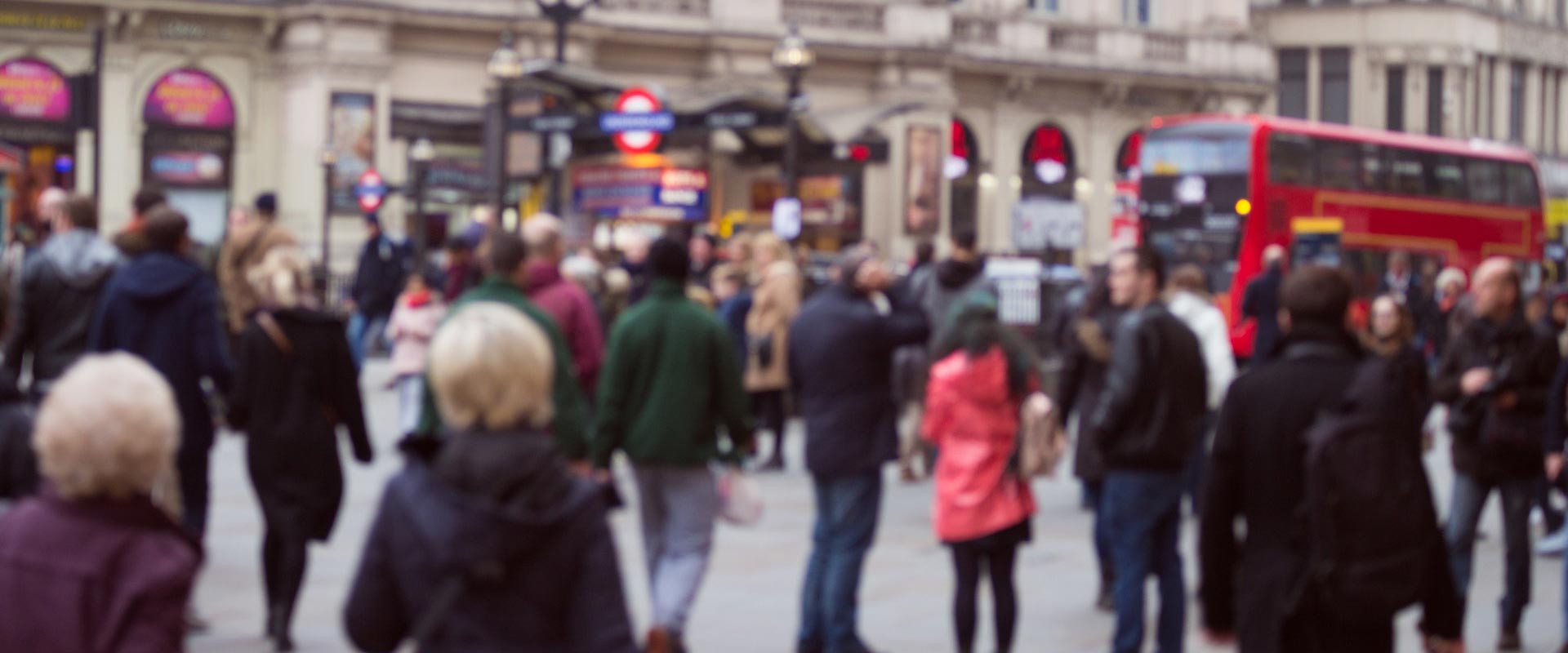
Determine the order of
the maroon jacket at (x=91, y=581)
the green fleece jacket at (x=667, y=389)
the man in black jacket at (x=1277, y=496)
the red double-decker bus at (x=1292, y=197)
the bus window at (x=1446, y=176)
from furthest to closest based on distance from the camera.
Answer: the bus window at (x=1446, y=176) < the red double-decker bus at (x=1292, y=197) < the green fleece jacket at (x=667, y=389) < the man in black jacket at (x=1277, y=496) < the maroon jacket at (x=91, y=581)

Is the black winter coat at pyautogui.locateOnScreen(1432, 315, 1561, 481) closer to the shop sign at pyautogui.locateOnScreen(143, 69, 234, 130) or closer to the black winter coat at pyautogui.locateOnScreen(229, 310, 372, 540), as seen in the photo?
the black winter coat at pyautogui.locateOnScreen(229, 310, 372, 540)

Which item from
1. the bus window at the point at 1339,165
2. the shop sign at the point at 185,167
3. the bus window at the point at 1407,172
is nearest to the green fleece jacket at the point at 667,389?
the bus window at the point at 1339,165

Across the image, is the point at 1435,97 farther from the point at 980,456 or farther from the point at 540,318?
the point at 540,318

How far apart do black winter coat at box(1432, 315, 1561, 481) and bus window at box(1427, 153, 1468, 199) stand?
26195mm

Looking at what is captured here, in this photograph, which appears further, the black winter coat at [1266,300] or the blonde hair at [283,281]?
the black winter coat at [1266,300]

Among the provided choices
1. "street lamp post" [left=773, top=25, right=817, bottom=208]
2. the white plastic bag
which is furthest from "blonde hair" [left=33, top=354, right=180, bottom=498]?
"street lamp post" [left=773, top=25, right=817, bottom=208]

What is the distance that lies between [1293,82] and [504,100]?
1620 inches

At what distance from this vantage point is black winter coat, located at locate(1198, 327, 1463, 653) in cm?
622

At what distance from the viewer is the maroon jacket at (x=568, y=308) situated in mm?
9875

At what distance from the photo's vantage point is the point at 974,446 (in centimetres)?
905

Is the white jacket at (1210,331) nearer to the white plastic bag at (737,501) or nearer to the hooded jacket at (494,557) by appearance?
the white plastic bag at (737,501)

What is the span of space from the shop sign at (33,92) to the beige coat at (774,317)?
22.7m

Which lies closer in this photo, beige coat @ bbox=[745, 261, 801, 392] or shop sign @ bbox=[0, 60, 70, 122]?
beige coat @ bbox=[745, 261, 801, 392]

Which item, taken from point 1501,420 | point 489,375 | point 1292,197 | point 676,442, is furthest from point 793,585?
point 1292,197
